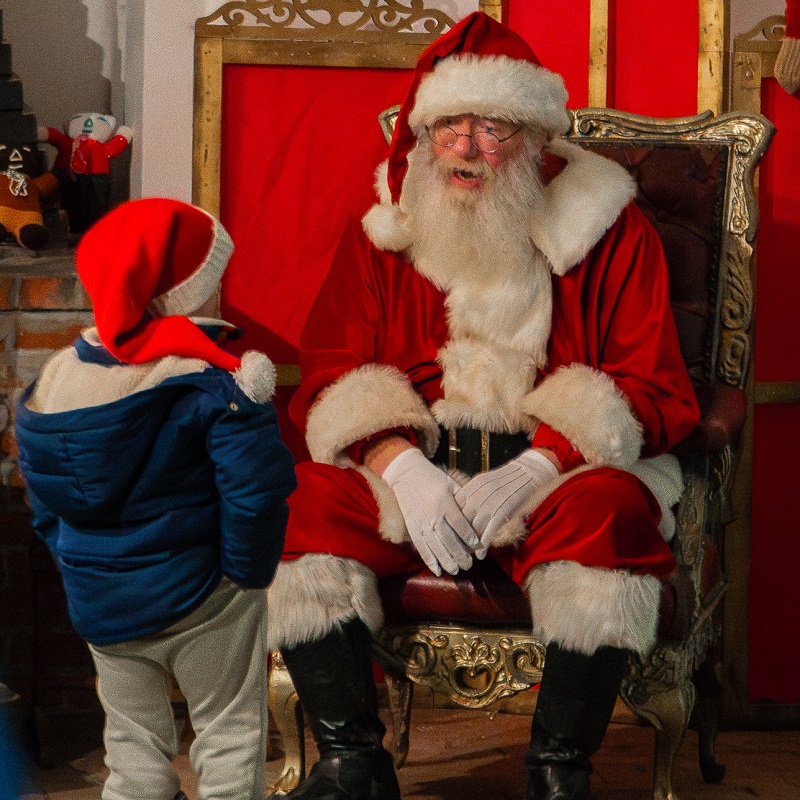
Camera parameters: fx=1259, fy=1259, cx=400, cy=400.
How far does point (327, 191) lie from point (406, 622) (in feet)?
4.53

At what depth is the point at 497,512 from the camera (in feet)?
8.22

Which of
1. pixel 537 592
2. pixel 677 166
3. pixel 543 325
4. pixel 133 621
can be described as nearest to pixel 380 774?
pixel 537 592

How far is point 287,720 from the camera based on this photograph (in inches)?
107

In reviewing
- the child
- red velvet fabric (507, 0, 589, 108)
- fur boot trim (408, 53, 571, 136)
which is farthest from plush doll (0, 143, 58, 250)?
red velvet fabric (507, 0, 589, 108)

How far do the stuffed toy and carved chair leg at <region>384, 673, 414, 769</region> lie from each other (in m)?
1.80

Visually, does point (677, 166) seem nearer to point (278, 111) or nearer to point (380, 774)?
point (278, 111)

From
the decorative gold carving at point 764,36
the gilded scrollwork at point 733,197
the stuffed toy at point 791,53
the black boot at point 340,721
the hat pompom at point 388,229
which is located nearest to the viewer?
the black boot at point 340,721

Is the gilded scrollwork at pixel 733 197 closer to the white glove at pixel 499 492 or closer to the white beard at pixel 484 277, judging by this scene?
the white beard at pixel 484 277

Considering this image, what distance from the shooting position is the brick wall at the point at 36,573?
310cm

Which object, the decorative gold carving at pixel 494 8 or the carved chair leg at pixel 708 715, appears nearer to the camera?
the carved chair leg at pixel 708 715

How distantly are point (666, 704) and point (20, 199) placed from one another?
6.77 feet

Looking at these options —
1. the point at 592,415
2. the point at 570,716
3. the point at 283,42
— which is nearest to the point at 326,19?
the point at 283,42

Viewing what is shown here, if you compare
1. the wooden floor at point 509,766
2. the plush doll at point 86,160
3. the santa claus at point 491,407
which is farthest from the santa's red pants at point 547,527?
the plush doll at point 86,160

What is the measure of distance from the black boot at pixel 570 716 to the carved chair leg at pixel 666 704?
14 centimetres
